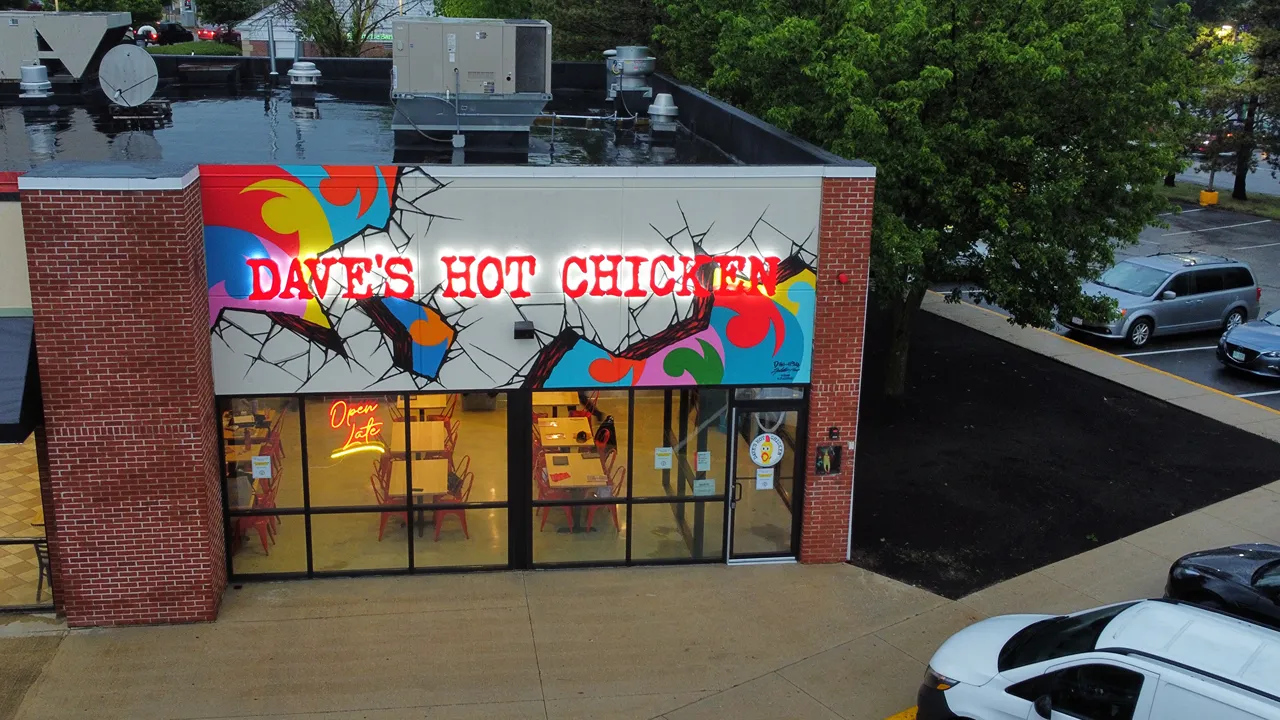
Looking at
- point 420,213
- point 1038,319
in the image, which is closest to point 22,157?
point 420,213

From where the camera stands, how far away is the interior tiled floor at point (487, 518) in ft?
43.7

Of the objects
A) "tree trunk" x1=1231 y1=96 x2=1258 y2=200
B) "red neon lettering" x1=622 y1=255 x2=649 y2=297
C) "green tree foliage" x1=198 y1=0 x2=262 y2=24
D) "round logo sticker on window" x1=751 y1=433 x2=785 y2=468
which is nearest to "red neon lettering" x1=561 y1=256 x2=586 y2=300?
"red neon lettering" x1=622 y1=255 x2=649 y2=297

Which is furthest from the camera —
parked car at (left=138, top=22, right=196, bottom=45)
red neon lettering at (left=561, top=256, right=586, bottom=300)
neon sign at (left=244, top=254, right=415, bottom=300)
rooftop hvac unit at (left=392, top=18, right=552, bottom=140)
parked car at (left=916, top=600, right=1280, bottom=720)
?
parked car at (left=138, top=22, right=196, bottom=45)

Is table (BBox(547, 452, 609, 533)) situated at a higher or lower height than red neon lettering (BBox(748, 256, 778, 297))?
lower

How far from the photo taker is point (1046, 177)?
55.9 ft

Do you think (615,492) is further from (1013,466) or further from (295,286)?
(1013,466)

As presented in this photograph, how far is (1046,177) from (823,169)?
5.66 meters

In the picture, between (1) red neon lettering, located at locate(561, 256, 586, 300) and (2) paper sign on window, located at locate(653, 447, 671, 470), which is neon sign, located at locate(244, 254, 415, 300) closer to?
(1) red neon lettering, located at locate(561, 256, 586, 300)

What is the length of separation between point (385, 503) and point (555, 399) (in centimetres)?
242

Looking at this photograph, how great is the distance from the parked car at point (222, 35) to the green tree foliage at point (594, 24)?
31536 mm

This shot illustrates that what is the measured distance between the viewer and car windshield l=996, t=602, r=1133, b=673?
385 inches

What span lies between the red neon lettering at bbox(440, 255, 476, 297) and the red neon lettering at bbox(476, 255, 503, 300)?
3.8 inches
